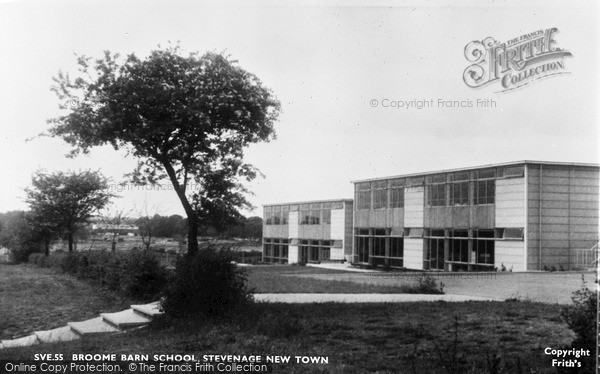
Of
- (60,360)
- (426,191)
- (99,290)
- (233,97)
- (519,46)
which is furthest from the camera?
(426,191)

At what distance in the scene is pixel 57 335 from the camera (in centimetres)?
1019

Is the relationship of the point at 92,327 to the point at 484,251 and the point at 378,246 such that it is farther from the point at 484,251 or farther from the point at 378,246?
the point at 378,246

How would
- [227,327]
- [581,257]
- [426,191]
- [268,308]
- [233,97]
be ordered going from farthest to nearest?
[426,191] → [581,257] → [233,97] → [268,308] → [227,327]

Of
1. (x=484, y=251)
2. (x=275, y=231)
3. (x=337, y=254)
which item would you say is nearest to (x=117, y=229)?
(x=484, y=251)

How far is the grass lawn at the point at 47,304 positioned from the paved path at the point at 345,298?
3761 millimetres

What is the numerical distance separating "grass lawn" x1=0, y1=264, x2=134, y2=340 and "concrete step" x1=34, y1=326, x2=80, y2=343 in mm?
914

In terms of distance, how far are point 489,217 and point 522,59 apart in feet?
73.3

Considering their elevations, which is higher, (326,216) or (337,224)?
(326,216)

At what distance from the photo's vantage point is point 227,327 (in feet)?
29.5

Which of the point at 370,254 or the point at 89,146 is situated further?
the point at 370,254

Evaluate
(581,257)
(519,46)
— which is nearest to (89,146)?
(519,46)

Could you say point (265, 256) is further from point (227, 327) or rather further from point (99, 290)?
point (227, 327)

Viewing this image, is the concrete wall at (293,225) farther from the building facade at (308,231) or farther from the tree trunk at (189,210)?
the tree trunk at (189,210)

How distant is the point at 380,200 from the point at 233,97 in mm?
27276
